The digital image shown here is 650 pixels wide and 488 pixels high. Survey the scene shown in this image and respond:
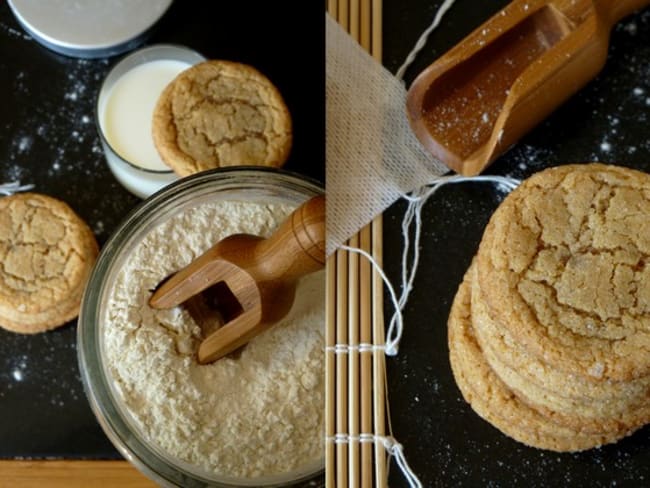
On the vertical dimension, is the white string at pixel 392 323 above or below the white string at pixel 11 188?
above

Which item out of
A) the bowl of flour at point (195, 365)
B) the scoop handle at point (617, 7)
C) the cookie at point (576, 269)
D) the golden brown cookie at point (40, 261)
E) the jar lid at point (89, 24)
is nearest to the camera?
the cookie at point (576, 269)

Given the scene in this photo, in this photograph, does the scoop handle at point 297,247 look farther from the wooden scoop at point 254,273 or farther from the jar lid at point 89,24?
the jar lid at point 89,24

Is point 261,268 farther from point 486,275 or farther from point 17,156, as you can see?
point 17,156

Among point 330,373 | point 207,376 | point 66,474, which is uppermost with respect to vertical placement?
point 330,373

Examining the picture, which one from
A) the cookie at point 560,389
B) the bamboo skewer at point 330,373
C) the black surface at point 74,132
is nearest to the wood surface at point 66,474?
the black surface at point 74,132

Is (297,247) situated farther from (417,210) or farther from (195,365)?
(195,365)

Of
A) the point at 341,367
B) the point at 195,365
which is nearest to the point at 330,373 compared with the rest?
the point at 341,367

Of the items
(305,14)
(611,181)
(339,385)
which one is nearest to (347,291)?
(339,385)
